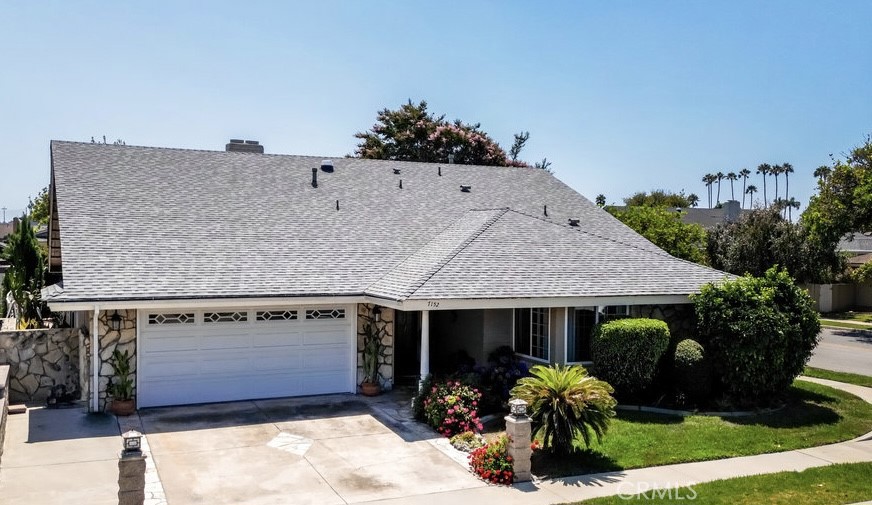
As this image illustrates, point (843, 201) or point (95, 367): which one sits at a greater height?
point (843, 201)

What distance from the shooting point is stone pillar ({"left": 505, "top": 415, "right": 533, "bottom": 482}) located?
32.4ft

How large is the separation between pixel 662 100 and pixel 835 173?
1451 cm

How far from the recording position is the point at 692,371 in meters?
14.1

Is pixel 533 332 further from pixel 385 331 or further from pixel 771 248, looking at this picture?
pixel 771 248

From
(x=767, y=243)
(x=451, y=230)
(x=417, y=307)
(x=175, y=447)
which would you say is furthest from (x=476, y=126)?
(x=175, y=447)

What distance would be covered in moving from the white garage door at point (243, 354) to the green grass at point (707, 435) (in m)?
6.01

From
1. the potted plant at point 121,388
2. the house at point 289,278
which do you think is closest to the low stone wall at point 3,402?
the house at point 289,278

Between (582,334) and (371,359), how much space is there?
4.66 metres

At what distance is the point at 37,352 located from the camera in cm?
1438

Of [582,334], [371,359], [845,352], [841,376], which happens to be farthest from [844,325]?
[371,359]

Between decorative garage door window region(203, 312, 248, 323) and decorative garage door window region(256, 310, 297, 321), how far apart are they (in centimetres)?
31

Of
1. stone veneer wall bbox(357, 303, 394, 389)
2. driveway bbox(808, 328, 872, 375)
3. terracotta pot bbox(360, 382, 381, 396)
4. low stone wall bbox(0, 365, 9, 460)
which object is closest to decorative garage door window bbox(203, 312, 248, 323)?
stone veneer wall bbox(357, 303, 394, 389)

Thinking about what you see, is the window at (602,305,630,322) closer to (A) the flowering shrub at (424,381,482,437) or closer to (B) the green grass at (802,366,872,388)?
(A) the flowering shrub at (424,381,482,437)

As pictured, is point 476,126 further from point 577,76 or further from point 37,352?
point 37,352
